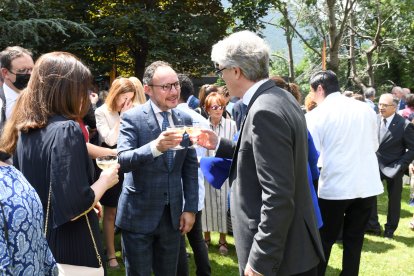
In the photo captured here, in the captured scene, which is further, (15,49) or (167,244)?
(15,49)

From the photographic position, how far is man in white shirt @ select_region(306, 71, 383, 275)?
4.45 meters

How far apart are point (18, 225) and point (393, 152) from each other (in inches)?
247

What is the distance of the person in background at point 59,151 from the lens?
2.25 m

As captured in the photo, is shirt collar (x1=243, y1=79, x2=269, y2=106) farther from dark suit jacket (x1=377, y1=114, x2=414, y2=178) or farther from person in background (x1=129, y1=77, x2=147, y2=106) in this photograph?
dark suit jacket (x1=377, y1=114, x2=414, y2=178)

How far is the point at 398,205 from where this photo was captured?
269 inches

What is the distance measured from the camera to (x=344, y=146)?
4480 mm

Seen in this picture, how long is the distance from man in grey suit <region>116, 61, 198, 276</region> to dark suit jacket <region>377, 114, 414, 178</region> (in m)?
4.49

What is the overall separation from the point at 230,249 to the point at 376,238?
2429 millimetres

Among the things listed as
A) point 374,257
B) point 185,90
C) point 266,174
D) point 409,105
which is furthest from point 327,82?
point 409,105

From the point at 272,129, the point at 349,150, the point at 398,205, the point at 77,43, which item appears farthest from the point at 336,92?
the point at 77,43

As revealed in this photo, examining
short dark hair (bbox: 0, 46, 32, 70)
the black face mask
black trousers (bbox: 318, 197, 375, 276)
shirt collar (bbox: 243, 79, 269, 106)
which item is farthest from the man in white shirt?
short dark hair (bbox: 0, 46, 32, 70)

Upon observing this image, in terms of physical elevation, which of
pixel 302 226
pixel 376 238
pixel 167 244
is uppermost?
pixel 302 226

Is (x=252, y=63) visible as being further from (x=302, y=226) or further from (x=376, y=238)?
(x=376, y=238)

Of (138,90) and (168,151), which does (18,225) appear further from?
(138,90)
